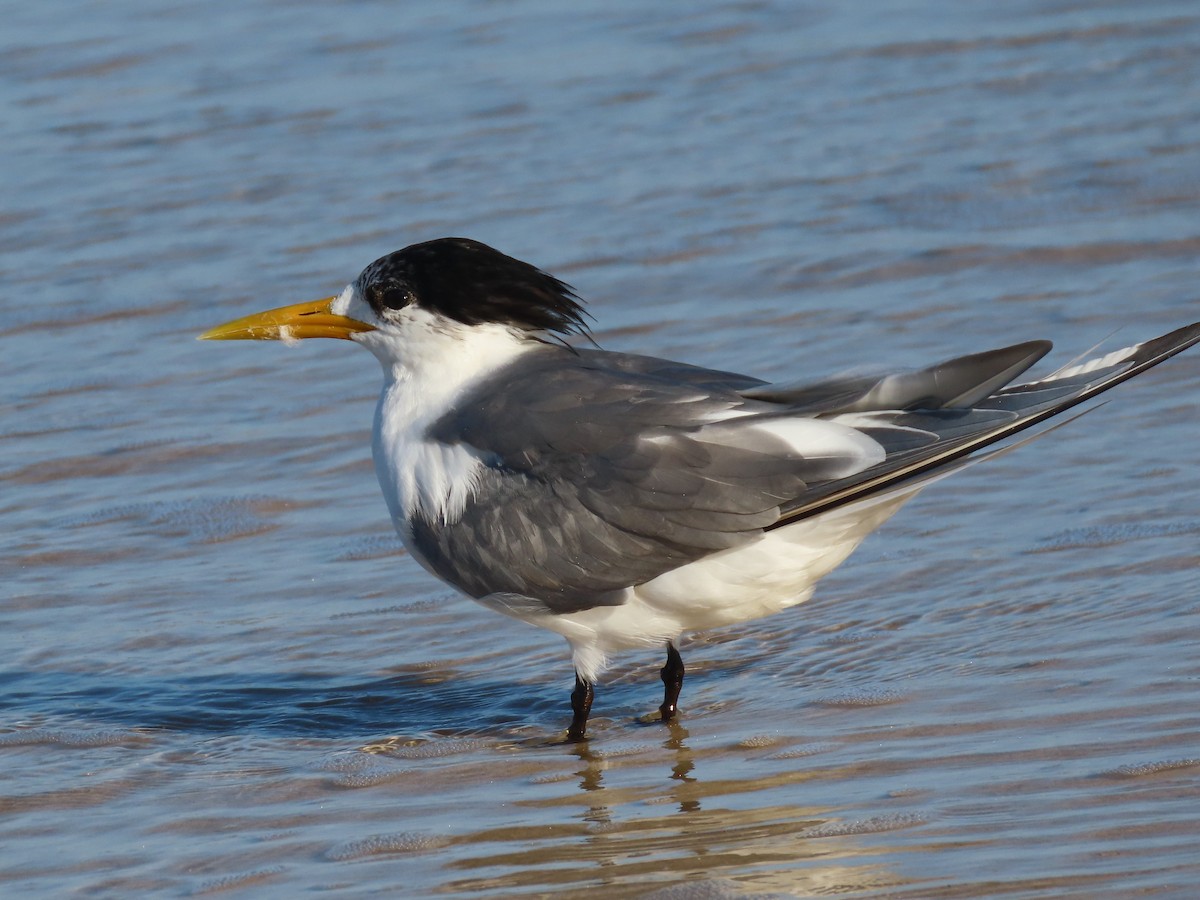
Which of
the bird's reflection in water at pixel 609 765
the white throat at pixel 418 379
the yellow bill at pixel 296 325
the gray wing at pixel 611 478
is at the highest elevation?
the yellow bill at pixel 296 325

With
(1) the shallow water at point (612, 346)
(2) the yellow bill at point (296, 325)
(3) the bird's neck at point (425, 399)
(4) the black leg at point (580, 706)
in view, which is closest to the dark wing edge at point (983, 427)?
(1) the shallow water at point (612, 346)

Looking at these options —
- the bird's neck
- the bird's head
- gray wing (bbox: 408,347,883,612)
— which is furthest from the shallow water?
the bird's head

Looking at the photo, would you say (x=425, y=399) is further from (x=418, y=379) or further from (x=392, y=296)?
(x=392, y=296)

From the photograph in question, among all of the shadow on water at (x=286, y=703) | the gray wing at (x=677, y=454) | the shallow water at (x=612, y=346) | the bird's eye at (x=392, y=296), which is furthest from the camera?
the bird's eye at (x=392, y=296)

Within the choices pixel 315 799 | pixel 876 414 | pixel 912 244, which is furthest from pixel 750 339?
pixel 315 799

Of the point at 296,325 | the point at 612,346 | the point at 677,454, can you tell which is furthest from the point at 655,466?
the point at 612,346

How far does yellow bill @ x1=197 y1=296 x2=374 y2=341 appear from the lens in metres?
5.73

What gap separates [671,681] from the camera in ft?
17.5

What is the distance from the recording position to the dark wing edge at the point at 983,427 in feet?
15.4

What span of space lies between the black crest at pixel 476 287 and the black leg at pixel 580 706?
104 cm

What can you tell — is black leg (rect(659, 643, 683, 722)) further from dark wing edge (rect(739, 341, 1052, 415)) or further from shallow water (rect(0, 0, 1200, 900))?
dark wing edge (rect(739, 341, 1052, 415))

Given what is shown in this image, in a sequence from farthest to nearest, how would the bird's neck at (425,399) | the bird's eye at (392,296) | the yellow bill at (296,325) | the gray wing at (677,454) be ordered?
1. the yellow bill at (296,325)
2. the bird's eye at (392,296)
3. the bird's neck at (425,399)
4. the gray wing at (677,454)

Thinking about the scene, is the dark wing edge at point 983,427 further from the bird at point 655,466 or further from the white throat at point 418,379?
the white throat at point 418,379

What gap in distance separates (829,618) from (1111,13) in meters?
7.88
